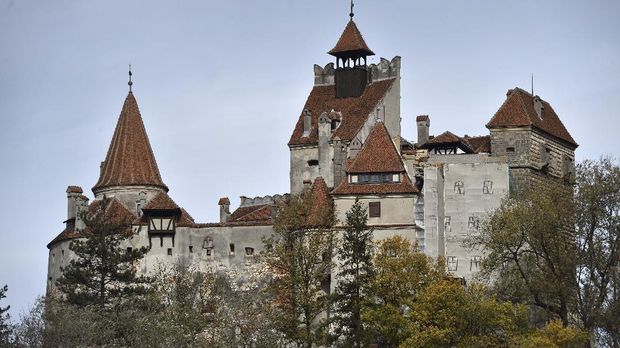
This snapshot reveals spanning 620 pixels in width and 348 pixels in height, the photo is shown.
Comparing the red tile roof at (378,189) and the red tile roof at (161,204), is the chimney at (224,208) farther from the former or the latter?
the red tile roof at (378,189)

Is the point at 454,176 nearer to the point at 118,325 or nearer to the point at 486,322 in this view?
the point at 486,322

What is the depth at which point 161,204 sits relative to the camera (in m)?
99.9

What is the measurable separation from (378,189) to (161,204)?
15592mm

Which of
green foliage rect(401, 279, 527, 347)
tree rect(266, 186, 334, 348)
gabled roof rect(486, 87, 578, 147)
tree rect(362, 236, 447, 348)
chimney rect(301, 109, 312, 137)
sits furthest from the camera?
chimney rect(301, 109, 312, 137)

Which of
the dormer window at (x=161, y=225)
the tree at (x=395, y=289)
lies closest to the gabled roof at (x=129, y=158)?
the dormer window at (x=161, y=225)

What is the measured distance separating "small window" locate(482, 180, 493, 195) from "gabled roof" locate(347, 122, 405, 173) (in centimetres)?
592

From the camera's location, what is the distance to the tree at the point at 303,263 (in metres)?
85.4

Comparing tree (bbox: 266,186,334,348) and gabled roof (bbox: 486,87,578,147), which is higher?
gabled roof (bbox: 486,87,578,147)

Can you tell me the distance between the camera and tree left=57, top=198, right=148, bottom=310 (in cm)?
9144

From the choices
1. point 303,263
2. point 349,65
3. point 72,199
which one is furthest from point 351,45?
point 303,263

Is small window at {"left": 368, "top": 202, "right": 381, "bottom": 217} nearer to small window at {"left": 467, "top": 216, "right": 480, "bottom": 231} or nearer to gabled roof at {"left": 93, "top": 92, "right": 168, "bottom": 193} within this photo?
small window at {"left": 467, "top": 216, "right": 480, "bottom": 231}

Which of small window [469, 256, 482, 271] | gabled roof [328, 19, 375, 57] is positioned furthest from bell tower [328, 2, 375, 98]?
small window [469, 256, 482, 271]

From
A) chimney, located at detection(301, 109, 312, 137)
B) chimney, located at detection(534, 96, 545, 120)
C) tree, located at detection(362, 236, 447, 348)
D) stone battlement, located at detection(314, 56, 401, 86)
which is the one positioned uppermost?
stone battlement, located at detection(314, 56, 401, 86)

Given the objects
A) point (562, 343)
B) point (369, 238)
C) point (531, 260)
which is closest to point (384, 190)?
point (369, 238)
